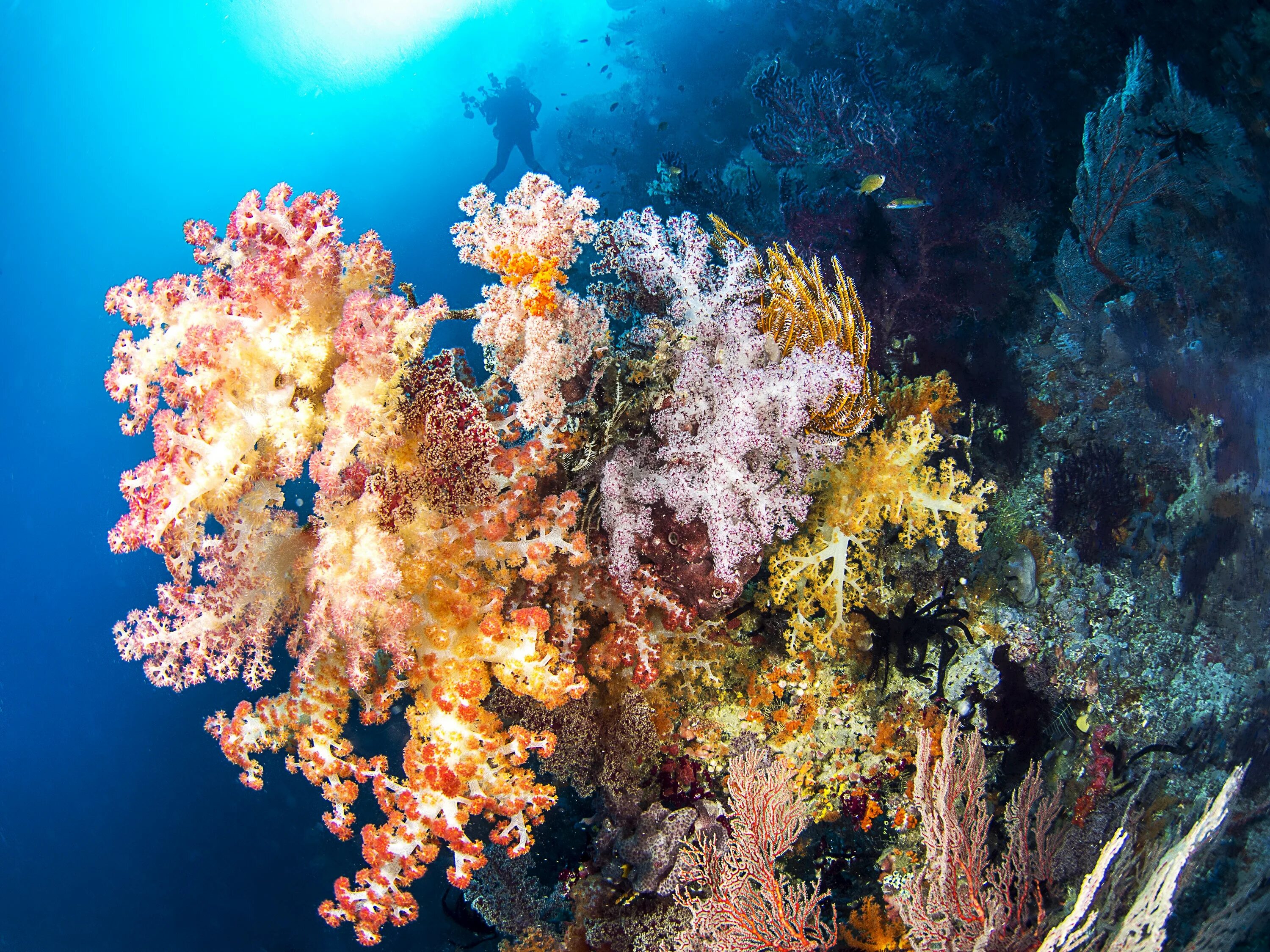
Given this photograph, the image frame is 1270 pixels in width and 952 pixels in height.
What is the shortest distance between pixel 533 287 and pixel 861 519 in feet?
7.84

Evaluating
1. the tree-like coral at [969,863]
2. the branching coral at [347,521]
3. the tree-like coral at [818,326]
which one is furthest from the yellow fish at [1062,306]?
the branching coral at [347,521]

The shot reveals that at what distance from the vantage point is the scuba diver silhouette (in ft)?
17.8

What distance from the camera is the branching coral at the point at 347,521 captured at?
8.29 feet

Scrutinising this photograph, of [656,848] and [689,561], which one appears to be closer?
[689,561]

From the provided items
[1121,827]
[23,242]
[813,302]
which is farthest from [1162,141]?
[23,242]

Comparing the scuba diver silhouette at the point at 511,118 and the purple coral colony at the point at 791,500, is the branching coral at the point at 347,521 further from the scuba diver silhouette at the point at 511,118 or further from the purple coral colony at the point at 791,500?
the scuba diver silhouette at the point at 511,118

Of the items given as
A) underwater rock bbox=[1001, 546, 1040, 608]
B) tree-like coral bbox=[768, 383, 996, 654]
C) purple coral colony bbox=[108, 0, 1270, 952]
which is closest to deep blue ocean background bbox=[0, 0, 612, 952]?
purple coral colony bbox=[108, 0, 1270, 952]

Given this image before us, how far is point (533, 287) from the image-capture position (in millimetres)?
2842

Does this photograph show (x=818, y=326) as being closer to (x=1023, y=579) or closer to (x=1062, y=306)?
(x=1023, y=579)

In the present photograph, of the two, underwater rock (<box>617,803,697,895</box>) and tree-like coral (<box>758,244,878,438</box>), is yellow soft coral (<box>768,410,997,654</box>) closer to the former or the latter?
tree-like coral (<box>758,244,878,438</box>)

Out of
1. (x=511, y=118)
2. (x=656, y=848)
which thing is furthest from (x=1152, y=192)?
(x=656, y=848)

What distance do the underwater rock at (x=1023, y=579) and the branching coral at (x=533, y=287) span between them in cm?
344

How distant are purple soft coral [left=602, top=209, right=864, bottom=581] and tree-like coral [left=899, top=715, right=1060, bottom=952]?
1740mm

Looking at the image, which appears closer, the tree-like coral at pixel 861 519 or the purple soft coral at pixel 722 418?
the purple soft coral at pixel 722 418
